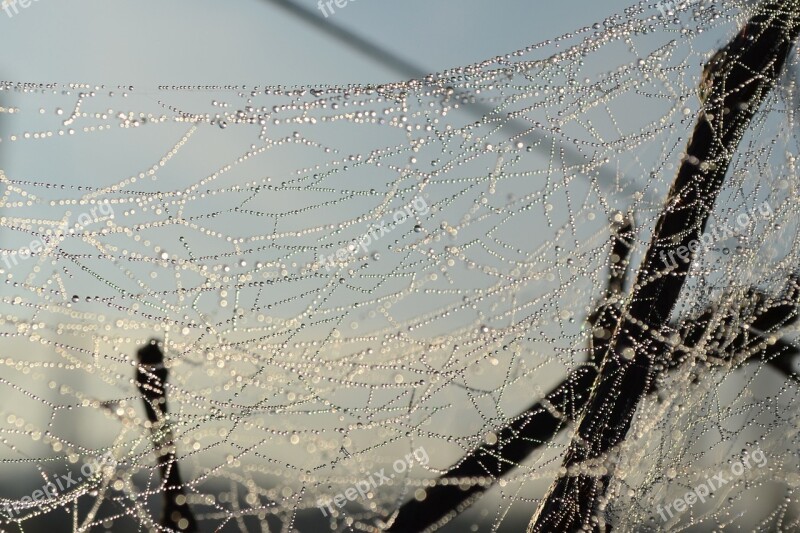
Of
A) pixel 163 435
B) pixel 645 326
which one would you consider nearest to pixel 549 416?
pixel 645 326

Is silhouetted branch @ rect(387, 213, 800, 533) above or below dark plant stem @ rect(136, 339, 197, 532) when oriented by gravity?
below

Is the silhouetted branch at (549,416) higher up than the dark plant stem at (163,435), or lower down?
lower down

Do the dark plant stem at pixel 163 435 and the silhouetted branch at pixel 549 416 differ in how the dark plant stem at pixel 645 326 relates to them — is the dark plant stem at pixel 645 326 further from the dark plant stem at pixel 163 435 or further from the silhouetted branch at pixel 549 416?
the dark plant stem at pixel 163 435

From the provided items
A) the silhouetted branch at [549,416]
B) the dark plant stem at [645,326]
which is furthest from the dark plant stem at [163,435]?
the dark plant stem at [645,326]

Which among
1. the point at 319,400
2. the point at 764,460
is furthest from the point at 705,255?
the point at 319,400

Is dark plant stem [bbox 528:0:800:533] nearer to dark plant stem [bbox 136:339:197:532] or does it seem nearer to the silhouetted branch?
the silhouetted branch

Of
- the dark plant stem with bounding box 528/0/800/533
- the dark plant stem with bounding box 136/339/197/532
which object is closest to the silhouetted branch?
the dark plant stem with bounding box 528/0/800/533
